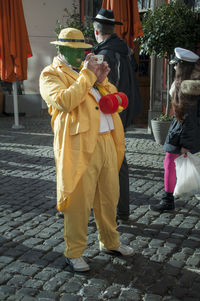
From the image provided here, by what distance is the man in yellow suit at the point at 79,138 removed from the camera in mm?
2867

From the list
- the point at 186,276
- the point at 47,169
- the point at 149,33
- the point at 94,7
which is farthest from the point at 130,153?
the point at 94,7

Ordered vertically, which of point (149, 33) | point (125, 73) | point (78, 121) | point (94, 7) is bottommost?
point (78, 121)

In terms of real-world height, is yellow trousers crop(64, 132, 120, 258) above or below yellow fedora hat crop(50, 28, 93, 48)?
below

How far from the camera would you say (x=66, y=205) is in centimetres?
295

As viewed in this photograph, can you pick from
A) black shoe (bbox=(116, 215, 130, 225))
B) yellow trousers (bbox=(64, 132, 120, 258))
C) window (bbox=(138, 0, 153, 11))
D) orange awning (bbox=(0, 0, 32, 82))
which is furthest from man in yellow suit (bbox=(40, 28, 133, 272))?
window (bbox=(138, 0, 153, 11))

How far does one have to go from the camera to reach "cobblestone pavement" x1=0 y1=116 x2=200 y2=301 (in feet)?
9.53

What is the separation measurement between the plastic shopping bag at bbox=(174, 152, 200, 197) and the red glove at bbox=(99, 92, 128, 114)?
1.43 metres

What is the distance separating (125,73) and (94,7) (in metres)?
10.2

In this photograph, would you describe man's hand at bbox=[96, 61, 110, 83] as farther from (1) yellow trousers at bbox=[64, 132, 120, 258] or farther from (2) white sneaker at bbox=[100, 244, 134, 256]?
(2) white sneaker at bbox=[100, 244, 134, 256]

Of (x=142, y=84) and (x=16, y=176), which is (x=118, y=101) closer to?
(x=16, y=176)

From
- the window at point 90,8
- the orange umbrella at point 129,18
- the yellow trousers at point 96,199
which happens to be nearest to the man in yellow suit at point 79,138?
the yellow trousers at point 96,199

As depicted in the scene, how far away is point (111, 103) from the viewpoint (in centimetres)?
295

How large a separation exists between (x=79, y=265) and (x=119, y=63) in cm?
193

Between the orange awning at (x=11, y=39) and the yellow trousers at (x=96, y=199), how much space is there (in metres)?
6.98
